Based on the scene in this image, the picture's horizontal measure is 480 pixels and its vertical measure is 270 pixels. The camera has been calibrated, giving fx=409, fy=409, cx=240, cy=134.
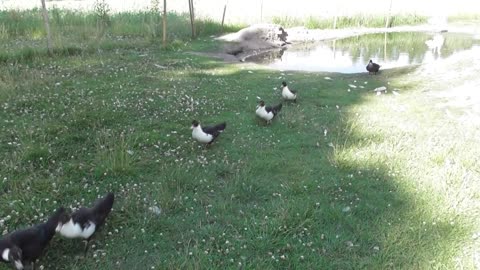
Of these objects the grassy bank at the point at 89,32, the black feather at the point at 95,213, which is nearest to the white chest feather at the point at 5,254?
the black feather at the point at 95,213

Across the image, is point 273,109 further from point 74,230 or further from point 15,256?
point 15,256

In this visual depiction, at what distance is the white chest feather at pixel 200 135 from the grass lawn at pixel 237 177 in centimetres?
29

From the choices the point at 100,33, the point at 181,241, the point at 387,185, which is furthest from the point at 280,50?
the point at 181,241

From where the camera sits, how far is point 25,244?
4.71 m

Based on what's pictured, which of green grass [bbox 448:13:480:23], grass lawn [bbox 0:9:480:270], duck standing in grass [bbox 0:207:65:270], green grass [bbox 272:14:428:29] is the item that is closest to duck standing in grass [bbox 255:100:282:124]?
grass lawn [bbox 0:9:480:270]

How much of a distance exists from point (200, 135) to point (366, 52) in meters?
18.2

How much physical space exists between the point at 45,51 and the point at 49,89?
16.7 ft

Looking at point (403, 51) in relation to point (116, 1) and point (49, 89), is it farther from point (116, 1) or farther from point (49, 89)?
point (116, 1)

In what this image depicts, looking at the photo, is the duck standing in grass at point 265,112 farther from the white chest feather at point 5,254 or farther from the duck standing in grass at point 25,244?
the white chest feather at point 5,254

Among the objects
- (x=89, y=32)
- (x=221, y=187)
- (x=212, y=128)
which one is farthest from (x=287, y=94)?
(x=89, y=32)

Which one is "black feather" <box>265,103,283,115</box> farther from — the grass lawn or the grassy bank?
the grassy bank

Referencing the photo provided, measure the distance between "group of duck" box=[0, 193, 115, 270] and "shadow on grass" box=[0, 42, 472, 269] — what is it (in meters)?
0.26

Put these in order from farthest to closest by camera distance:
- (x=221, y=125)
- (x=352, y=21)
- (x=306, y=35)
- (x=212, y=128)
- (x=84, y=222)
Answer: (x=352, y=21) < (x=306, y=35) < (x=221, y=125) < (x=212, y=128) < (x=84, y=222)

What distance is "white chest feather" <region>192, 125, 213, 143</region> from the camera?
Answer: 7836 millimetres
